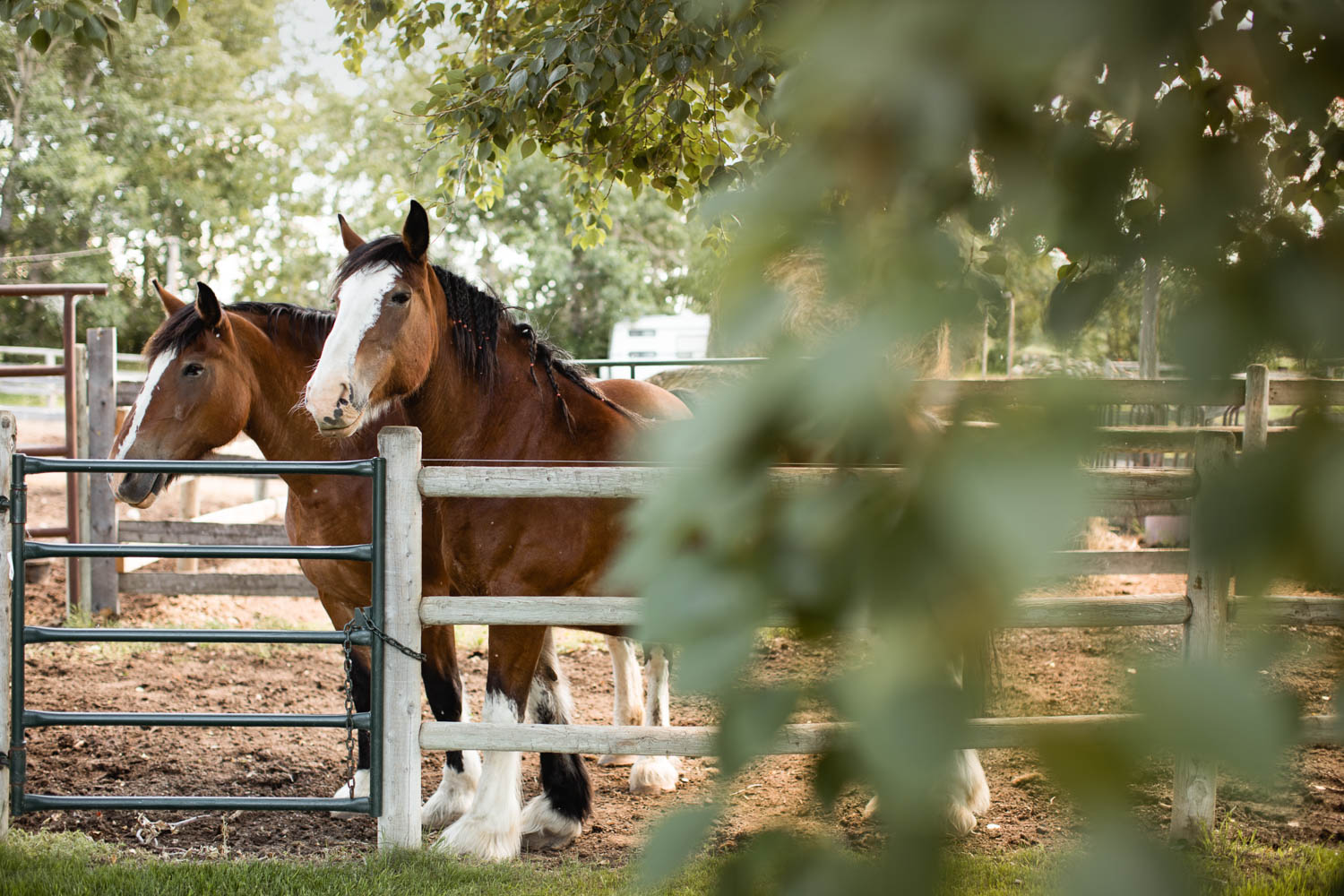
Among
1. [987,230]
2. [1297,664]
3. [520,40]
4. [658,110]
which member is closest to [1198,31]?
[987,230]

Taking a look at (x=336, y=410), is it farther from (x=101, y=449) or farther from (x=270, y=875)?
(x=101, y=449)

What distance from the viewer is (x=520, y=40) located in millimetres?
4176

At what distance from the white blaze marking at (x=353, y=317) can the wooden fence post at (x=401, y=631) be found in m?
0.27

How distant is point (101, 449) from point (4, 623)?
350cm

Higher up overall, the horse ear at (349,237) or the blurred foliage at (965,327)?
the horse ear at (349,237)

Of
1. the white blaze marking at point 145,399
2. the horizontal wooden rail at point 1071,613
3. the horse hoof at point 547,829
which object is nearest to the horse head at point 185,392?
the white blaze marking at point 145,399

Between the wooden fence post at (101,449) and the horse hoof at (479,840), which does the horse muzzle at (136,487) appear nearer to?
the horse hoof at (479,840)

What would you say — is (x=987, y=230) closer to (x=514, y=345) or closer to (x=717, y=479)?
(x=717, y=479)

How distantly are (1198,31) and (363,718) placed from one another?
116 inches

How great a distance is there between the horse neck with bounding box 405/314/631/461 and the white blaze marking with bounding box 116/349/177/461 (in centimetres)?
87

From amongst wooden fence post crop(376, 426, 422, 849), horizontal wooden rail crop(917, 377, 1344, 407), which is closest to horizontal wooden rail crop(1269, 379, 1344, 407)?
horizontal wooden rail crop(917, 377, 1344, 407)

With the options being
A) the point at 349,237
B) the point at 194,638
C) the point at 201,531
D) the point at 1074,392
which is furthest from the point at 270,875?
the point at 201,531

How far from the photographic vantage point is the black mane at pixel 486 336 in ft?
11.2

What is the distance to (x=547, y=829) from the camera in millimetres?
3400
